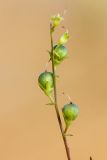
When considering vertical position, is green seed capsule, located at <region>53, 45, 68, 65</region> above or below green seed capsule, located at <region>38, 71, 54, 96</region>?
above

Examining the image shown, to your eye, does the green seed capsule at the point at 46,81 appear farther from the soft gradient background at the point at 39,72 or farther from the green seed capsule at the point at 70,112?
the soft gradient background at the point at 39,72

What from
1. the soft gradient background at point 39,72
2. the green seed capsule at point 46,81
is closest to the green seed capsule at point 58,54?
the green seed capsule at point 46,81

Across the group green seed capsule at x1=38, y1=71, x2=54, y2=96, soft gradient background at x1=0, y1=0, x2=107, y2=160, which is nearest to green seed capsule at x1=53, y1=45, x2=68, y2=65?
green seed capsule at x1=38, y1=71, x2=54, y2=96

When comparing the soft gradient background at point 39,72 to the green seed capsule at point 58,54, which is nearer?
the green seed capsule at point 58,54

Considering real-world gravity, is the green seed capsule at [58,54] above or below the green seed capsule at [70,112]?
above

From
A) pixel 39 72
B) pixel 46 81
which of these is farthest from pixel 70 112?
pixel 39 72

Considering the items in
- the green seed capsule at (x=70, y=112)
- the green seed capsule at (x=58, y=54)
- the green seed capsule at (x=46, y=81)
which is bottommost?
the green seed capsule at (x=70, y=112)

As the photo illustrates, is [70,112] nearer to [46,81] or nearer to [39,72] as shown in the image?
[46,81]

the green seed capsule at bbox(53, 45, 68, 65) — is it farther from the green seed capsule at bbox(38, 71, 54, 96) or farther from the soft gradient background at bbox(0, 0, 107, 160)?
the soft gradient background at bbox(0, 0, 107, 160)

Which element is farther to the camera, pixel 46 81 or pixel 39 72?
pixel 39 72
